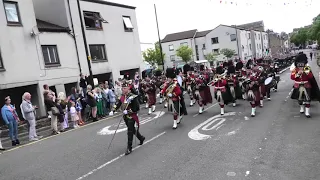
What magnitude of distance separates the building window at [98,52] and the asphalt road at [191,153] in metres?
10.9

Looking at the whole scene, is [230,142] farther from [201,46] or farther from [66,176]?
[201,46]

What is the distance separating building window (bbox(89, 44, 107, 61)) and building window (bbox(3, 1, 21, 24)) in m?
6.13

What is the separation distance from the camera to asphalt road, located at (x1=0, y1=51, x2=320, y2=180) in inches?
236

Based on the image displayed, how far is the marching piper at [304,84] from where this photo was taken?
10.3 meters

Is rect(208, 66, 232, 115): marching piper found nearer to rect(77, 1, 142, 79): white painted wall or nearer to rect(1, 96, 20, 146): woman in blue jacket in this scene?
rect(1, 96, 20, 146): woman in blue jacket

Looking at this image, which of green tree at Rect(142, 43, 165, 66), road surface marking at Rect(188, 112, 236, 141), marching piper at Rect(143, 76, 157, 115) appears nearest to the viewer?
road surface marking at Rect(188, 112, 236, 141)

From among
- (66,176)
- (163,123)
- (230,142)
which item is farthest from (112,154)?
(163,123)

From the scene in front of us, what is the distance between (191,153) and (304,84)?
18.5 feet

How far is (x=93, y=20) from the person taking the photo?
2169 centimetres

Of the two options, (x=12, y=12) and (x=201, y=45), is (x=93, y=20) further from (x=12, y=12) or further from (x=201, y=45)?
(x=201, y=45)

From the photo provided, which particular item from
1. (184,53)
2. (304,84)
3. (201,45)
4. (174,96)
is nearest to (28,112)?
(174,96)

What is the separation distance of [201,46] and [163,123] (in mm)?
53938

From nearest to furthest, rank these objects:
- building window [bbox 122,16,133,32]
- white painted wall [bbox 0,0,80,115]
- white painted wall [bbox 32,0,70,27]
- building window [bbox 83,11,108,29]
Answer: white painted wall [bbox 0,0,80,115], white painted wall [bbox 32,0,70,27], building window [bbox 83,11,108,29], building window [bbox 122,16,133,32]

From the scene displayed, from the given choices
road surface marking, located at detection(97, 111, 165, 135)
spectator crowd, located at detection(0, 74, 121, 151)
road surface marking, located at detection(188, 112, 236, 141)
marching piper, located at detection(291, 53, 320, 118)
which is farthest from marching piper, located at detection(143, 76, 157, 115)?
marching piper, located at detection(291, 53, 320, 118)
